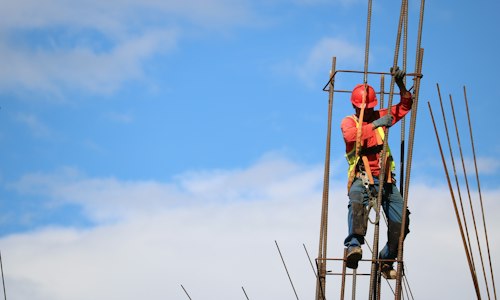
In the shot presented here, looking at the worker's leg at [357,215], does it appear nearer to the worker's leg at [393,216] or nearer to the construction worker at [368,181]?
the construction worker at [368,181]

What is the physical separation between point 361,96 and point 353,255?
74.4 inches

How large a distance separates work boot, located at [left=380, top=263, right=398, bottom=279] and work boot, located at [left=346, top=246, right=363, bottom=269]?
1.15 feet

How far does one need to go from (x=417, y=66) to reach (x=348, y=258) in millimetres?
2395

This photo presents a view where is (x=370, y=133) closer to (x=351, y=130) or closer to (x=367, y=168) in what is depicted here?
(x=351, y=130)

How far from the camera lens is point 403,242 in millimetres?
9898

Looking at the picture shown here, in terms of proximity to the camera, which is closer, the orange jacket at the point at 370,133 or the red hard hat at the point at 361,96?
the orange jacket at the point at 370,133

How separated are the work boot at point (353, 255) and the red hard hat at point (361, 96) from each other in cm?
170

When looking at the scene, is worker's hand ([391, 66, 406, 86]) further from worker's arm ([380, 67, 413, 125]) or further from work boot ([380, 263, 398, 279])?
work boot ([380, 263, 398, 279])

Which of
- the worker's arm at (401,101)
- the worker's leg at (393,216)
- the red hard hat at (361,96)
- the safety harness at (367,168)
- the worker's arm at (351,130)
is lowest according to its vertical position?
the worker's leg at (393,216)

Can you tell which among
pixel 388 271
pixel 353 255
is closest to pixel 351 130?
pixel 353 255

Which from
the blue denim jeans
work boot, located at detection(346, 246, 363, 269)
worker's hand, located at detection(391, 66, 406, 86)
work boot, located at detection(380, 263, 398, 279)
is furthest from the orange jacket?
work boot, located at detection(380, 263, 398, 279)

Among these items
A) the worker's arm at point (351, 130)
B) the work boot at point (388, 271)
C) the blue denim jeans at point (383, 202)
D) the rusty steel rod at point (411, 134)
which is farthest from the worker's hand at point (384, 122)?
the work boot at point (388, 271)

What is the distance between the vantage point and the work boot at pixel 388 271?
396 inches

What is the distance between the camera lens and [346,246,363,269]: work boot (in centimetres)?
998
